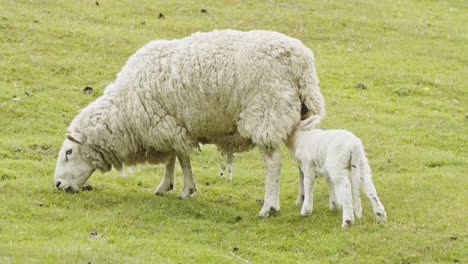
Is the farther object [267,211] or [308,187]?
[267,211]

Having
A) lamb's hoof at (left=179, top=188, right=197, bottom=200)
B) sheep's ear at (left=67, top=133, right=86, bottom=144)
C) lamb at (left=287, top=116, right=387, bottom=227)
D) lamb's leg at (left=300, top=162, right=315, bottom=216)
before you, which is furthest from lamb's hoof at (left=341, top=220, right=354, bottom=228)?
sheep's ear at (left=67, top=133, right=86, bottom=144)

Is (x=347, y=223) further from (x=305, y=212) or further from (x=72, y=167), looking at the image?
(x=72, y=167)

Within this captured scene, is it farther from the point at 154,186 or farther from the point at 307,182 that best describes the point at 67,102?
the point at 307,182

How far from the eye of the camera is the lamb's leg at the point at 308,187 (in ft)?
34.7

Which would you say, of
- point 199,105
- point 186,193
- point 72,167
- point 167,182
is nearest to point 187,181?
point 186,193

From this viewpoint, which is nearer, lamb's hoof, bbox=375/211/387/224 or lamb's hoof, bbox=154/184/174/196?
lamb's hoof, bbox=375/211/387/224

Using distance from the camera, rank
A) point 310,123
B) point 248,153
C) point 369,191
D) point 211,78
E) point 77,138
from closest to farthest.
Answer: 1. point 369,191
2. point 310,123
3. point 211,78
4. point 77,138
5. point 248,153

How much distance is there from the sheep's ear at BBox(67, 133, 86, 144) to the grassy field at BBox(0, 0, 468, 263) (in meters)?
0.82

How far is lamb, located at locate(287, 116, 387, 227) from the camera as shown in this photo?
9.98 meters

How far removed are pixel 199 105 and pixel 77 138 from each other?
6.62ft

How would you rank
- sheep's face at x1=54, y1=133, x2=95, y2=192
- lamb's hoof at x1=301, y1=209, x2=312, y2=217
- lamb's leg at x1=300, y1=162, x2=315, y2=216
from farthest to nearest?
sheep's face at x1=54, y1=133, x2=95, y2=192 → lamb's hoof at x1=301, y1=209, x2=312, y2=217 → lamb's leg at x1=300, y1=162, x2=315, y2=216

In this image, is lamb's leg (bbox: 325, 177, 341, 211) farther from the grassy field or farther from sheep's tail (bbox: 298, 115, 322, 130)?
sheep's tail (bbox: 298, 115, 322, 130)

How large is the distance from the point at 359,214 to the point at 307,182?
82 centimetres

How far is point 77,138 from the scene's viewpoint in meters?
11.8
